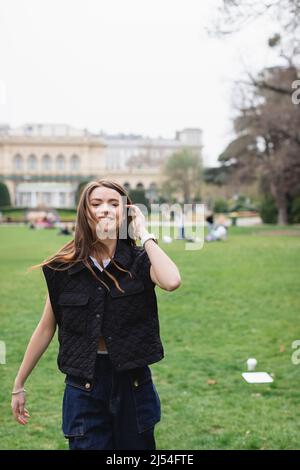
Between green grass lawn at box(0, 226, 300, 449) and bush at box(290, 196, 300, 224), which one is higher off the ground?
bush at box(290, 196, 300, 224)

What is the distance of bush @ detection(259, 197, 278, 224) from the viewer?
3919 centimetres

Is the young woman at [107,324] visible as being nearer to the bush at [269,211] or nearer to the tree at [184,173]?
the bush at [269,211]

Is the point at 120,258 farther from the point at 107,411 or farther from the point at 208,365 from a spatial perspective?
the point at 208,365

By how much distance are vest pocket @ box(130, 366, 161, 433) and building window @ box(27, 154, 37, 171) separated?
288ft

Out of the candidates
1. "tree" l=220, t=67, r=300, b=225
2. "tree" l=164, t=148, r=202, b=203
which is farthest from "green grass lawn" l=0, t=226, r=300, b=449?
"tree" l=164, t=148, r=202, b=203

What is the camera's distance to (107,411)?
264 cm

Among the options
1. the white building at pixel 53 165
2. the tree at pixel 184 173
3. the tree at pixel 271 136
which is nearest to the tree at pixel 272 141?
the tree at pixel 271 136

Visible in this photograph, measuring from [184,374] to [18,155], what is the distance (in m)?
85.6

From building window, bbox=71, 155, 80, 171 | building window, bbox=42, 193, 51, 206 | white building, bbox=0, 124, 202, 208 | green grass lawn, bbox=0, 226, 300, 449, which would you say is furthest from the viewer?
building window, bbox=71, 155, 80, 171

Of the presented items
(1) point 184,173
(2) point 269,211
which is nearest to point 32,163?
(1) point 184,173

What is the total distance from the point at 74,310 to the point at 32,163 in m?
88.8

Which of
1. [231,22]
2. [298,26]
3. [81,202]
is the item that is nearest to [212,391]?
[81,202]

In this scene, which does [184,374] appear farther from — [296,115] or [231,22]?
[296,115]

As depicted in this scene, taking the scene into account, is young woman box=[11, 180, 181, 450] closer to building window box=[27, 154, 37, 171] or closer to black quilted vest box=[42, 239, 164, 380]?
black quilted vest box=[42, 239, 164, 380]
